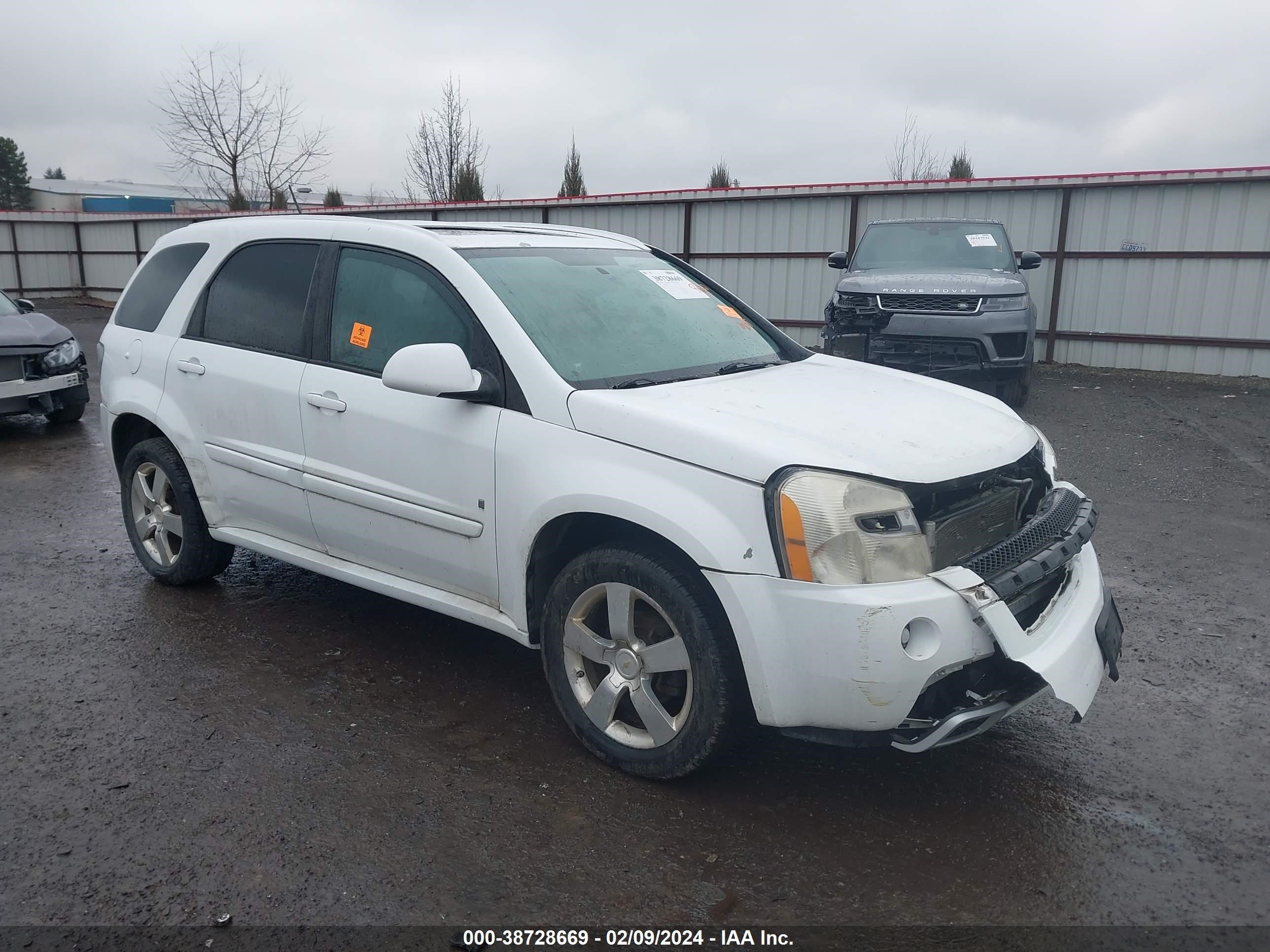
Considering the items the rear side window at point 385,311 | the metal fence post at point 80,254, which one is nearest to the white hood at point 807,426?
the rear side window at point 385,311

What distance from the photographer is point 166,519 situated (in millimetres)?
4824

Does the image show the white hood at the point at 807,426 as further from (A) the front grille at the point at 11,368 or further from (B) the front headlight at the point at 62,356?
(B) the front headlight at the point at 62,356

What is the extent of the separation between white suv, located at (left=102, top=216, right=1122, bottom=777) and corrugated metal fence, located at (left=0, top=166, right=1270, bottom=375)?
10682 millimetres

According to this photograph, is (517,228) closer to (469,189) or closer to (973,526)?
(973,526)

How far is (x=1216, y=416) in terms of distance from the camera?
10.0 meters

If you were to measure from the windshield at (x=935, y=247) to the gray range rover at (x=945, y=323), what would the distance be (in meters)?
0.09

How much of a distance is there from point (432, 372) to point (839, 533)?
1.44 metres

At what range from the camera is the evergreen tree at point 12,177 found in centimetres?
5847

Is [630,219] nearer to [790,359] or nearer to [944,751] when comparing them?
[790,359]

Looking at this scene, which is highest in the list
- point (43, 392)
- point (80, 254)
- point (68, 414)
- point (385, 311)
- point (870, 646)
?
point (385, 311)

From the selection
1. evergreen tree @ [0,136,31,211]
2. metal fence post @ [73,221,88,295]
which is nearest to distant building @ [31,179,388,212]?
evergreen tree @ [0,136,31,211]

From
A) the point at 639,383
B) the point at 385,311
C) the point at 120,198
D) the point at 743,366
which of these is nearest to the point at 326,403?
the point at 385,311

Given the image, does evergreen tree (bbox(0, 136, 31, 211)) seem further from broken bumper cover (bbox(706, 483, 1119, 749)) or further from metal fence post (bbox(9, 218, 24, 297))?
broken bumper cover (bbox(706, 483, 1119, 749))

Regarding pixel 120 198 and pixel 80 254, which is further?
pixel 120 198
